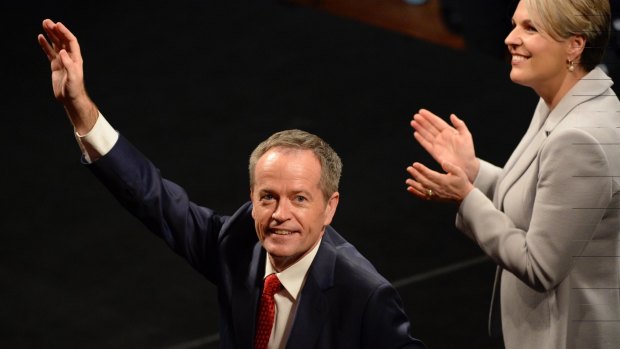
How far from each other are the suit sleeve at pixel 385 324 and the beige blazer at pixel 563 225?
41 centimetres

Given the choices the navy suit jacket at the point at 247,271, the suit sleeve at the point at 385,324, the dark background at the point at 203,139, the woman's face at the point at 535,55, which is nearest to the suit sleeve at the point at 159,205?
the navy suit jacket at the point at 247,271

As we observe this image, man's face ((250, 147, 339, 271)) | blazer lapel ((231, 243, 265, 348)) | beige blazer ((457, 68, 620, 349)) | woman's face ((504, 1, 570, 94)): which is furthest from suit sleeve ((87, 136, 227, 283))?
woman's face ((504, 1, 570, 94))

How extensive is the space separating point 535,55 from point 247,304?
86 cm

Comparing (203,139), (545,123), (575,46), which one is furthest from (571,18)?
(203,139)

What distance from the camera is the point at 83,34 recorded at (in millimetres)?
6828

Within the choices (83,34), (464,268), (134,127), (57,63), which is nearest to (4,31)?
(83,34)

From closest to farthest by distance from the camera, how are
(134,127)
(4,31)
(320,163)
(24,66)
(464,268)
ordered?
(320,163) → (464,268) → (134,127) → (24,66) → (4,31)

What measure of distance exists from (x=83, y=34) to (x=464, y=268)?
10.3 feet

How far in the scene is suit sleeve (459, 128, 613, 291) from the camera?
2508mm

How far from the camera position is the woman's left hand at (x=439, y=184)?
2.65 m

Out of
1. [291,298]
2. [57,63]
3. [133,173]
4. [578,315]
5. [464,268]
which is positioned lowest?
[464,268]

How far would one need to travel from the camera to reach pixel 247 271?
2459mm

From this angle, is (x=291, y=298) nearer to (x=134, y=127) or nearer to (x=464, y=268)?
(x=464, y=268)

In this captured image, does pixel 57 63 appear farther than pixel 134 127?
No
